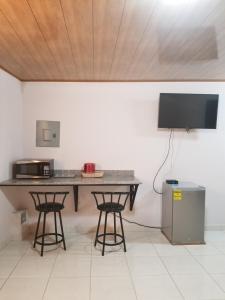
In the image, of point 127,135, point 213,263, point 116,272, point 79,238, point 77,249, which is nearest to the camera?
point 116,272

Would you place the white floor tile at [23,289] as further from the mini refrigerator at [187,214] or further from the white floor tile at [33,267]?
the mini refrigerator at [187,214]

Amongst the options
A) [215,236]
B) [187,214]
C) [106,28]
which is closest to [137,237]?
[187,214]

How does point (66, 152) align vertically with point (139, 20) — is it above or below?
below

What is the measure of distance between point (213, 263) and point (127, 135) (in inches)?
78.5

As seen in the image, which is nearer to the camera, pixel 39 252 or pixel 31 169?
pixel 39 252

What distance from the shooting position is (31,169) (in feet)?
11.2

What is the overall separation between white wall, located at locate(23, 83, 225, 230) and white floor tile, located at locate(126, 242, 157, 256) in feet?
1.82

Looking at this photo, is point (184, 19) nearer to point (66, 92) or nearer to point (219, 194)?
point (66, 92)

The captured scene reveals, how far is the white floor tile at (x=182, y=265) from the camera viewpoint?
2.69 m

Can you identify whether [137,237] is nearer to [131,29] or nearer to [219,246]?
[219,246]

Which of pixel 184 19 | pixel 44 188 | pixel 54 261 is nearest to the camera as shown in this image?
pixel 184 19

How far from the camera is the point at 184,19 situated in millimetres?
1821

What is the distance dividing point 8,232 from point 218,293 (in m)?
2.58

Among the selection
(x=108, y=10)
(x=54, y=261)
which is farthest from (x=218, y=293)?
(x=108, y=10)
